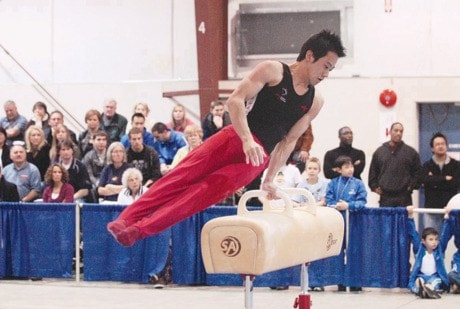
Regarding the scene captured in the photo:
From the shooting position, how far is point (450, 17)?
560 inches

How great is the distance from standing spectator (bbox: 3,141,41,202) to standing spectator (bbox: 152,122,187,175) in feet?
4.97

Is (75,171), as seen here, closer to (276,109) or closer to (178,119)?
(178,119)

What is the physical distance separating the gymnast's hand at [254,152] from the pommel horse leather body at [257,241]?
0.35 meters

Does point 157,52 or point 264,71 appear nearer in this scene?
point 264,71

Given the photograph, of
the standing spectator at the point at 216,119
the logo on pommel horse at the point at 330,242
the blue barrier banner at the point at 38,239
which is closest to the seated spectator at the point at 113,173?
the blue barrier banner at the point at 38,239

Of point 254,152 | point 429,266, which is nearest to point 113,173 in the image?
point 429,266

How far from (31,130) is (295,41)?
452 centimetres

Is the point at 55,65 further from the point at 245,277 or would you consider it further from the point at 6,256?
the point at 245,277

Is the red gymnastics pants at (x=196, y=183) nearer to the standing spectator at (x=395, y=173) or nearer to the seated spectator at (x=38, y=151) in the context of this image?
the standing spectator at (x=395, y=173)

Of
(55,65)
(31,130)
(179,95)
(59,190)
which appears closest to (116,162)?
(59,190)

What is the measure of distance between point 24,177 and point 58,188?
0.66 m

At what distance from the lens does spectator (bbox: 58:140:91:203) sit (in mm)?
11984

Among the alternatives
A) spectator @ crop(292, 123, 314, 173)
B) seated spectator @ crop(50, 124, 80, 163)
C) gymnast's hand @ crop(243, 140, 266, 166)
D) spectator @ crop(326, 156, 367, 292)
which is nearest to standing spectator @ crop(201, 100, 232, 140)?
spectator @ crop(292, 123, 314, 173)

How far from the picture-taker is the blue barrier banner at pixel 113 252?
11172mm
